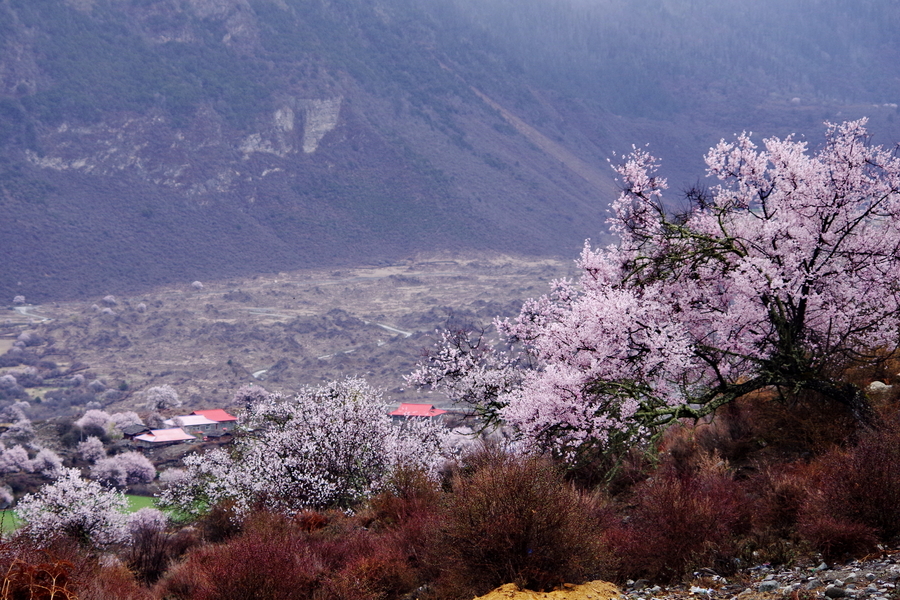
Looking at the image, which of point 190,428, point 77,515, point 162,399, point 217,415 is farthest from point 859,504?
point 162,399

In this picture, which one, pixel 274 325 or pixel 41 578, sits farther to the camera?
pixel 274 325

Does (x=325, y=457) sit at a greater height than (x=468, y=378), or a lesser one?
lesser

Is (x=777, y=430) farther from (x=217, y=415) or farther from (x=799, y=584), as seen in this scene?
(x=217, y=415)

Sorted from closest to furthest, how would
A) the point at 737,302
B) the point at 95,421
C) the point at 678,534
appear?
the point at 678,534 → the point at 737,302 → the point at 95,421

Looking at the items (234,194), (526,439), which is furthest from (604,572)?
(234,194)

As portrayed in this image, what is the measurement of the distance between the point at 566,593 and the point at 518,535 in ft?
2.45

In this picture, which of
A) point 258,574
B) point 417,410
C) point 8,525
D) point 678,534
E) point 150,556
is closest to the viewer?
point 258,574

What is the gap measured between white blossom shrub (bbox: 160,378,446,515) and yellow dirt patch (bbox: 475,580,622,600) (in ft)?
35.1

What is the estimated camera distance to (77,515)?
26000mm

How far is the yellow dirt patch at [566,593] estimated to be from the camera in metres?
8.27

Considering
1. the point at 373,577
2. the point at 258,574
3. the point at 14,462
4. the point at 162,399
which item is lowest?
the point at 14,462

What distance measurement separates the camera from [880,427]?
1040 centimetres

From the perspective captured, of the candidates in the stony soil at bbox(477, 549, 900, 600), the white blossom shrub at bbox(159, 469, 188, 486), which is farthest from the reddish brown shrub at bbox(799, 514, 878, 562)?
the white blossom shrub at bbox(159, 469, 188, 486)

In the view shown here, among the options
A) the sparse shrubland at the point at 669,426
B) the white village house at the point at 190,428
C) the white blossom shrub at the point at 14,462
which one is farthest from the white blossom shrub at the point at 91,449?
the sparse shrubland at the point at 669,426
